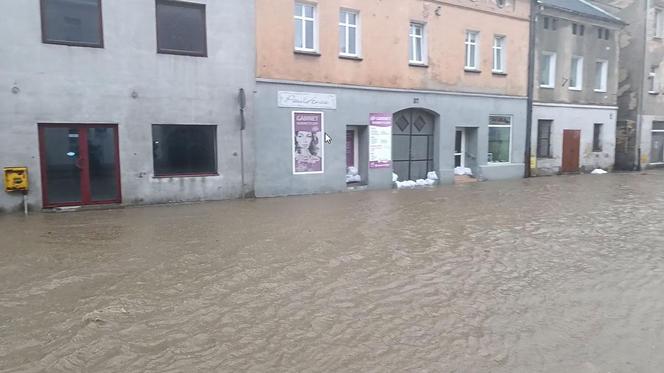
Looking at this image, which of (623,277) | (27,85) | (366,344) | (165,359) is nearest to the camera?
(165,359)

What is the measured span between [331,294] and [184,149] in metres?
8.58

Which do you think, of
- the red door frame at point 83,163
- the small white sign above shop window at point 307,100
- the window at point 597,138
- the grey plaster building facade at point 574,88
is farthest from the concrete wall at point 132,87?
the window at point 597,138

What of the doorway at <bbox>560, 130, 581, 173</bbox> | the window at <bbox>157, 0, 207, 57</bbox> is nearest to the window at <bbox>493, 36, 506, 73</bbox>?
the doorway at <bbox>560, 130, 581, 173</bbox>

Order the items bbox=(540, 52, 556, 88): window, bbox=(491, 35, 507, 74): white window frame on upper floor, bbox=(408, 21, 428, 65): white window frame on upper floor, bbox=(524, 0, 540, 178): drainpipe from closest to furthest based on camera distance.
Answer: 1. bbox=(408, 21, 428, 65): white window frame on upper floor
2. bbox=(491, 35, 507, 74): white window frame on upper floor
3. bbox=(524, 0, 540, 178): drainpipe
4. bbox=(540, 52, 556, 88): window

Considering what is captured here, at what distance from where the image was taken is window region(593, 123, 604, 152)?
23.9 m

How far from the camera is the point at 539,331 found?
447cm

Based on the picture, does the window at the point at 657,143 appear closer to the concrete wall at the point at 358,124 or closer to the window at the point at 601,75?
the window at the point at 601,75

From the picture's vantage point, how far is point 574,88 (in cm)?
2261

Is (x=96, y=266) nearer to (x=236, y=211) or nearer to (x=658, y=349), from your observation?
(x=236, y=211)

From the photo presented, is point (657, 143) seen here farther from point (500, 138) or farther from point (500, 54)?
point (500, 54)

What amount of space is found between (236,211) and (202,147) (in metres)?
2.58

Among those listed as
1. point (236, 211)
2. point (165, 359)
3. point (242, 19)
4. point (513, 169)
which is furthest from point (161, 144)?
point (513, 169)

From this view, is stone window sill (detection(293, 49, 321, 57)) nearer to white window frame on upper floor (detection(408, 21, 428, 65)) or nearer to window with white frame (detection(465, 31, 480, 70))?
white window frame on upper floor (detection(408, 21, 428, 65))

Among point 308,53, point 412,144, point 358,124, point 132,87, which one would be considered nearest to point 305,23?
point 308,53
